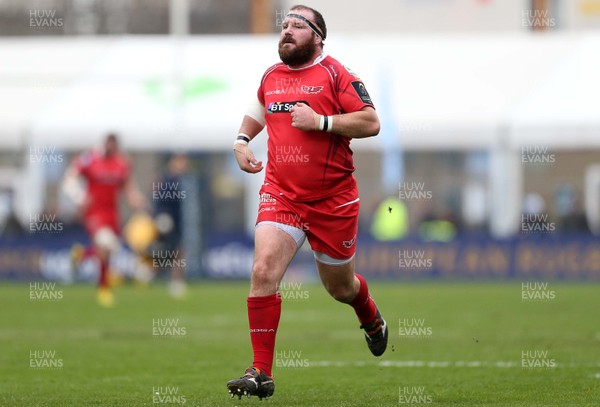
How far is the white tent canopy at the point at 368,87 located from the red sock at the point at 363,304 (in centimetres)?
1834

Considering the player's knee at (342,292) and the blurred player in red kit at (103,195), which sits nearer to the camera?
the player's knee at (342,292)

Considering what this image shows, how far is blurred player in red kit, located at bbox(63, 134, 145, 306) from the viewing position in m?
20.1

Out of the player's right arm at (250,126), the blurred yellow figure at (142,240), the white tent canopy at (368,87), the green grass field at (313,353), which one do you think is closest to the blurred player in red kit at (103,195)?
the green grass field at (313,353)

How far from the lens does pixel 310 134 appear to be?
334 inches

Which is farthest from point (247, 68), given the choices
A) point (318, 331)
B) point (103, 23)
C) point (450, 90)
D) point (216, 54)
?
point (103, 23)

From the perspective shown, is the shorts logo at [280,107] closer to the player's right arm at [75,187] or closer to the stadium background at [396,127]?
the player's right arm at [75,187]

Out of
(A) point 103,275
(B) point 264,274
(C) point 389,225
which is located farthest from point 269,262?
(C) point 389,225

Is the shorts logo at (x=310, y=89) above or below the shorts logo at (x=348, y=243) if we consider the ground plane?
above

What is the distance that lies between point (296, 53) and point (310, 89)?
26cm

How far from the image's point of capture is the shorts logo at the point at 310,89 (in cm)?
852

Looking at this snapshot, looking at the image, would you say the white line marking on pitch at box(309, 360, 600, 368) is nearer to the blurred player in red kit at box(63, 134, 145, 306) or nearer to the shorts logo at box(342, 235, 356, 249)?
the shorts logo at box(342, 235, 356, 249)

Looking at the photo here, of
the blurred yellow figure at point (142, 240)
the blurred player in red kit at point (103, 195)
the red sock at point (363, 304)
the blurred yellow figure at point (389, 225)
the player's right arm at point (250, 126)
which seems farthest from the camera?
the blurred yellow figure at point (389, 225)

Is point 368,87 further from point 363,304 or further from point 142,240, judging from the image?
point 363,304

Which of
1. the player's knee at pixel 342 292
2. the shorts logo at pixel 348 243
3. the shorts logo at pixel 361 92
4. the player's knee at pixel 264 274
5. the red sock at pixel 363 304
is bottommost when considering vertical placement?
the red sock at pixel 363 304
